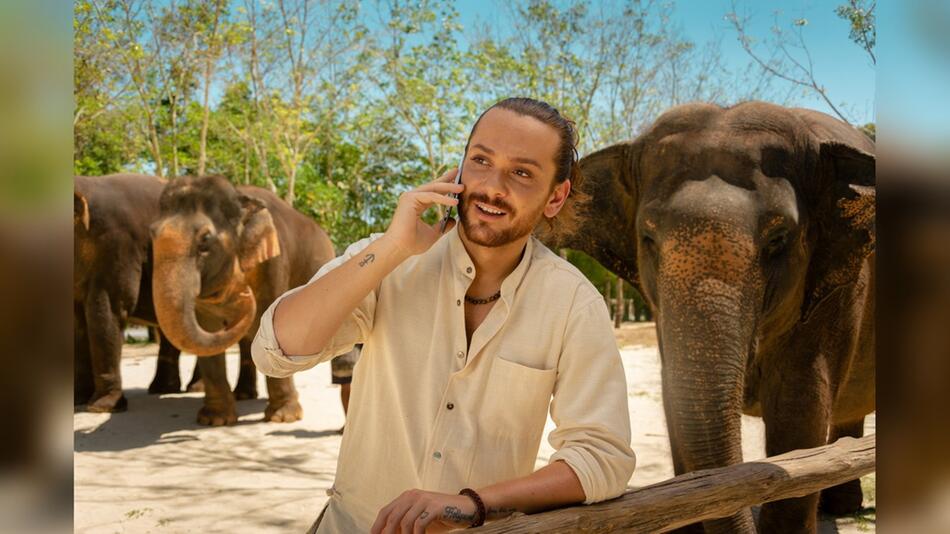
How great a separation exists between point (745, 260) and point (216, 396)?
21.4ft

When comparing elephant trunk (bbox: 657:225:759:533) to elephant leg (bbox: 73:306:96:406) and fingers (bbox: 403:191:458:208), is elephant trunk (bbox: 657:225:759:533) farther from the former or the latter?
elephant leg (bbox: 73:306:96:406)

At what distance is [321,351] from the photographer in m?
2.06

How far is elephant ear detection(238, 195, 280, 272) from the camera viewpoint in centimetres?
867

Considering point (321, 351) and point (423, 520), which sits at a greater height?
point (321, 351)

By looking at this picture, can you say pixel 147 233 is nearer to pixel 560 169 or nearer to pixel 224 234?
pixel 224 234

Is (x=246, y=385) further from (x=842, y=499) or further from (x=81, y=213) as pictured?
(x=842, y=499)

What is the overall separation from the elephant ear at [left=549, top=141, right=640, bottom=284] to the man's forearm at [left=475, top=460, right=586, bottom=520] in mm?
3156

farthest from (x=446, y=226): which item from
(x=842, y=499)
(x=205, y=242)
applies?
(x=205, y=242)

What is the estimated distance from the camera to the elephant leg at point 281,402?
355 inches

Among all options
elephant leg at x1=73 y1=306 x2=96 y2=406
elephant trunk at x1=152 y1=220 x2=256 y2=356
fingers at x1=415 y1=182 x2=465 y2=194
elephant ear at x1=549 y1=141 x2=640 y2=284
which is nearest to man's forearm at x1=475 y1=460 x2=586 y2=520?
fingers at x1=415 y1=182 x2=465 y2=194

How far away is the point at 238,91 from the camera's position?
2061 centimetres

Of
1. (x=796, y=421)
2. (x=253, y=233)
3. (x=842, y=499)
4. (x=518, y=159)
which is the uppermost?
(x=253, y=233)

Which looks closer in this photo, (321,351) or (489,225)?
(321,351)

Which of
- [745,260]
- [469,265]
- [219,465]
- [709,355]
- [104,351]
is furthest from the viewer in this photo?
[104,351]
